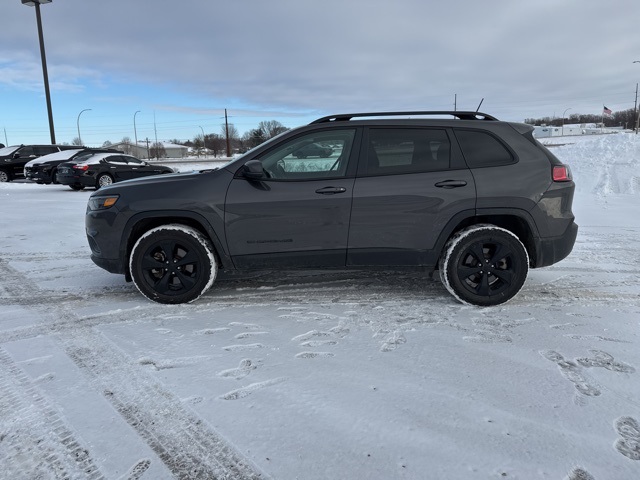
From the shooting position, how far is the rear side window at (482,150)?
396 centimetres

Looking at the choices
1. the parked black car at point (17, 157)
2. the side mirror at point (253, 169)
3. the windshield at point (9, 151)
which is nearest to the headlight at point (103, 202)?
the side mirror at point (253, 169)

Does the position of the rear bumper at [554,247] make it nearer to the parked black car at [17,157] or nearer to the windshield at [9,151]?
the parked black car at [17,157]

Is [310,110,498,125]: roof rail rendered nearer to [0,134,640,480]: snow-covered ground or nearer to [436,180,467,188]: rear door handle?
[436,180,467,188]: rear door handle

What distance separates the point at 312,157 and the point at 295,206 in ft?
1.72

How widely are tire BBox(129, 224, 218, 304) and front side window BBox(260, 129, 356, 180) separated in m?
0.93

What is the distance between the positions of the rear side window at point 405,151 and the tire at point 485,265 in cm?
70

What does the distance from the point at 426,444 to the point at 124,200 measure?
326cm

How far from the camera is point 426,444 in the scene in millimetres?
2115

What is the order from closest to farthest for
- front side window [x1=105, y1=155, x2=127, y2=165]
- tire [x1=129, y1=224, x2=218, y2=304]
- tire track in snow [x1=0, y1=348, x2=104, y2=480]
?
tire track in snow [x1=0, y1=348, x2=104, y2=480] → tire [x1=129, y1=224, x2=218, y2=304] → front side window [x1=105, y1=155, x2=127, y2=165]

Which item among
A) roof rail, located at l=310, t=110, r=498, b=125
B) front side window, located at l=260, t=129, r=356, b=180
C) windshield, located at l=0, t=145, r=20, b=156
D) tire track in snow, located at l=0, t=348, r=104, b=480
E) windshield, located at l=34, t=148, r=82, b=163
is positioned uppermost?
windshield, located at l=0, t=145, r=20, b=156

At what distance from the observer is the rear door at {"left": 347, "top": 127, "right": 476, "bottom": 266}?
12.7 feet

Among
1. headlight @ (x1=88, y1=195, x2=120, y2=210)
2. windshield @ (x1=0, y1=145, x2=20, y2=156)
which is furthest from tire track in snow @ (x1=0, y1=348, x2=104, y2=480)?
windshield @ (x1=0, y1=145, x2=20, y2=156)

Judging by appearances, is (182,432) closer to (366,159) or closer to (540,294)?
(366,159)

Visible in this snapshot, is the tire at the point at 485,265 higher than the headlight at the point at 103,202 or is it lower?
lower
